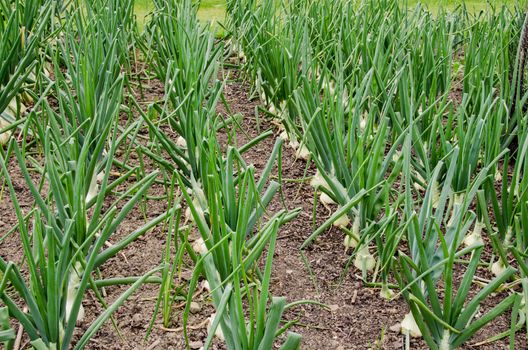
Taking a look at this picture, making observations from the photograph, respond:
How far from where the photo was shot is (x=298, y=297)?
7.20ft

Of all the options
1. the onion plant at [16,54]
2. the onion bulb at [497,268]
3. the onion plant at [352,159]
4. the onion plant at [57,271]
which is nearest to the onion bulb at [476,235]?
the onion bulb at [497,268]

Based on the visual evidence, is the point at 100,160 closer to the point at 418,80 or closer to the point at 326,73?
the point at 326,73

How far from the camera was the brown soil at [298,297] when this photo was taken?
79.1 inches

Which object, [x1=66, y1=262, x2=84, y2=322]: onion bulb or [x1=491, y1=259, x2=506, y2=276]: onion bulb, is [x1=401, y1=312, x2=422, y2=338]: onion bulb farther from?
[x1=66, y1=262, x2=84, y2=322]: onion bulb

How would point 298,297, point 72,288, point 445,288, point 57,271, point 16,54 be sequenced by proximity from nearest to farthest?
point 57,271, point 445,288, point 72,288, point 298,297, point 16,54

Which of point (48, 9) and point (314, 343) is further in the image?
point (48, 9)

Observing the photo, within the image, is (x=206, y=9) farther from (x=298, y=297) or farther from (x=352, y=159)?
(x=298, y=297)

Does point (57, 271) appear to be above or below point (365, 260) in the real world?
above

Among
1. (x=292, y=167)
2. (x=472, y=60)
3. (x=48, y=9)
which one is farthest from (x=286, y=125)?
(x=48, y=9)

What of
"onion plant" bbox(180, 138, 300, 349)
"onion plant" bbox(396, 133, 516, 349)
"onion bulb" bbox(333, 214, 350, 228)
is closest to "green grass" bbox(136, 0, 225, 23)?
"onion bulb" bbox(333, 214, 350, 228)

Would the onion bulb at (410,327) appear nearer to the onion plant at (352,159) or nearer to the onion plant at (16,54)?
the onion plant at (352,159)

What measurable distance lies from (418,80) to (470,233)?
2.31 ft

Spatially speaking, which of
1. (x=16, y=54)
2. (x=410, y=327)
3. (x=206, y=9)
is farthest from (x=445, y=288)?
(x=206, y=9)

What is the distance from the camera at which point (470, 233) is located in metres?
2.48
